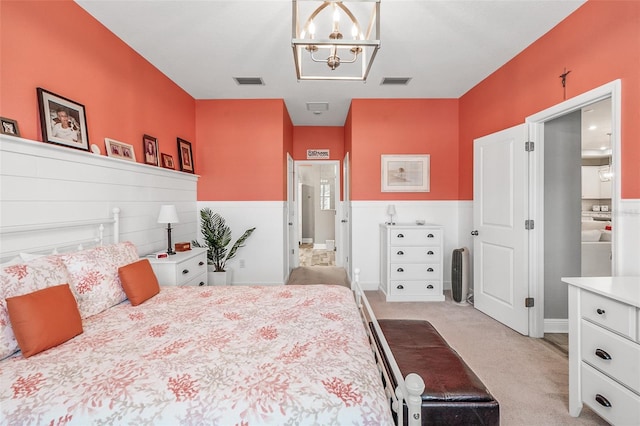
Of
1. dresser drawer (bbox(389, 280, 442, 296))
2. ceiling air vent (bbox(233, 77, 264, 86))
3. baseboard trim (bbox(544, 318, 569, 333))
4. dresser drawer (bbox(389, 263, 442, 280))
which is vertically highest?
ceiling air vent (bbox(233, 77, 264, 86))

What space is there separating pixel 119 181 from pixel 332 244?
19.0 feet

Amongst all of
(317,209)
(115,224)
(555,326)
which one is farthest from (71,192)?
(317,209)

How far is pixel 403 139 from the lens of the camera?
4.08m

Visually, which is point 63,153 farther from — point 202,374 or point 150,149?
point 202,374

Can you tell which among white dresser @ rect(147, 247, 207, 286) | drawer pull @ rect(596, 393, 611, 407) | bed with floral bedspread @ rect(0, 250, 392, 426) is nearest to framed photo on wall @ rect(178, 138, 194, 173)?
white dresser @ rect(147, 247, 207, 286)

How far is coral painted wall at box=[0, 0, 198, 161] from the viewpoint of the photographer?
5.57 ft

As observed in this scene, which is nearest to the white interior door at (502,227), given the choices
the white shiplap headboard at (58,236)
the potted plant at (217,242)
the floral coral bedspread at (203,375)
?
the floral coral bedspread at (203,375)

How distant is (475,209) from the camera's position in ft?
11.0

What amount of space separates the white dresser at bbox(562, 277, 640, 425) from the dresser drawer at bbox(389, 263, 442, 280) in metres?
1.96

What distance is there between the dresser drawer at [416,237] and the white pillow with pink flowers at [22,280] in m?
3.11

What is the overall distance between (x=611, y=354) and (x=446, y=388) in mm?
931

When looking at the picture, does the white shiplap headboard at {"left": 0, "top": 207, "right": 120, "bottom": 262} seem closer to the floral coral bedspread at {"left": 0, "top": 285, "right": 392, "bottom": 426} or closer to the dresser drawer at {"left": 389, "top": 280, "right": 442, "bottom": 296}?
the floral coral bedspread at {"left": 0, "top": 285, "right": 392, "bottom": 426}

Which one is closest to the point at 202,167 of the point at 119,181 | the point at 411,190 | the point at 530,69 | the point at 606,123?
the point at 119,181

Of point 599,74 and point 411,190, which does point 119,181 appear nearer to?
point 411,190
